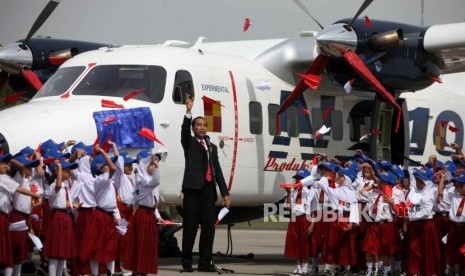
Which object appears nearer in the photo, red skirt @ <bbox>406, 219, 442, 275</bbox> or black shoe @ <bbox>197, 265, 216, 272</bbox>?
red skirt @ <bbox>406, 219, 442, 275</bbox>

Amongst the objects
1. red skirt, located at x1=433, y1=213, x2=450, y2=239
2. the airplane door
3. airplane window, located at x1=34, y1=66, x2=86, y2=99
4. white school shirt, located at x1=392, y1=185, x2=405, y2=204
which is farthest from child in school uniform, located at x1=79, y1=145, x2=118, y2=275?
the airplane door

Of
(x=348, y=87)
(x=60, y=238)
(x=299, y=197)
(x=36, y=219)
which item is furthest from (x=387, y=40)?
(x=60, y=238)

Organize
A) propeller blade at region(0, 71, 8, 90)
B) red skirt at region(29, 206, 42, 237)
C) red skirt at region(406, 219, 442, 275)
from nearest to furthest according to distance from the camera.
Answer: red skirt at region(29, 206, 42, 237)
red skirt at region(406, 219, 442, 275)
propeller blade at region(0, 71, 8, 90)

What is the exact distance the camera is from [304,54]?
19.2m

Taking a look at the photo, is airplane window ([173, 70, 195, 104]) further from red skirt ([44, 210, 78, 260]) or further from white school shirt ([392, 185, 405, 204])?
red skirt ([44, 210, 78, 260])

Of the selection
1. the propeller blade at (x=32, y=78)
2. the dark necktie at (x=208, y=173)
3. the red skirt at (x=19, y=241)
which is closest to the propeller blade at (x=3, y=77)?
the propeller blade at (x=32, y=78)

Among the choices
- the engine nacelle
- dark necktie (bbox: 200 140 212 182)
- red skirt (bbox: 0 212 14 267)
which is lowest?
red skirt (bbox: 0 212 14 267)

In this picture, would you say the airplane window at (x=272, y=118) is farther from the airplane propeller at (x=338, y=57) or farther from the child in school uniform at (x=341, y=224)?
the child in school uniform at (x=341, y=224)

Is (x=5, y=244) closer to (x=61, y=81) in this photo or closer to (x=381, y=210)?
(x=61, y=81)

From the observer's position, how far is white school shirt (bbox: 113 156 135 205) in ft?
46.9

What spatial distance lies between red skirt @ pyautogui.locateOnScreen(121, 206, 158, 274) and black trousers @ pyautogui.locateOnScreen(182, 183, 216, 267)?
1.39 meters

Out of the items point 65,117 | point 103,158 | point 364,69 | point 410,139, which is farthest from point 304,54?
point 103,158

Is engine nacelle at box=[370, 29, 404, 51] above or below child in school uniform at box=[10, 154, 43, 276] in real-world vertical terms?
above

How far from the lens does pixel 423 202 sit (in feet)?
50.3
